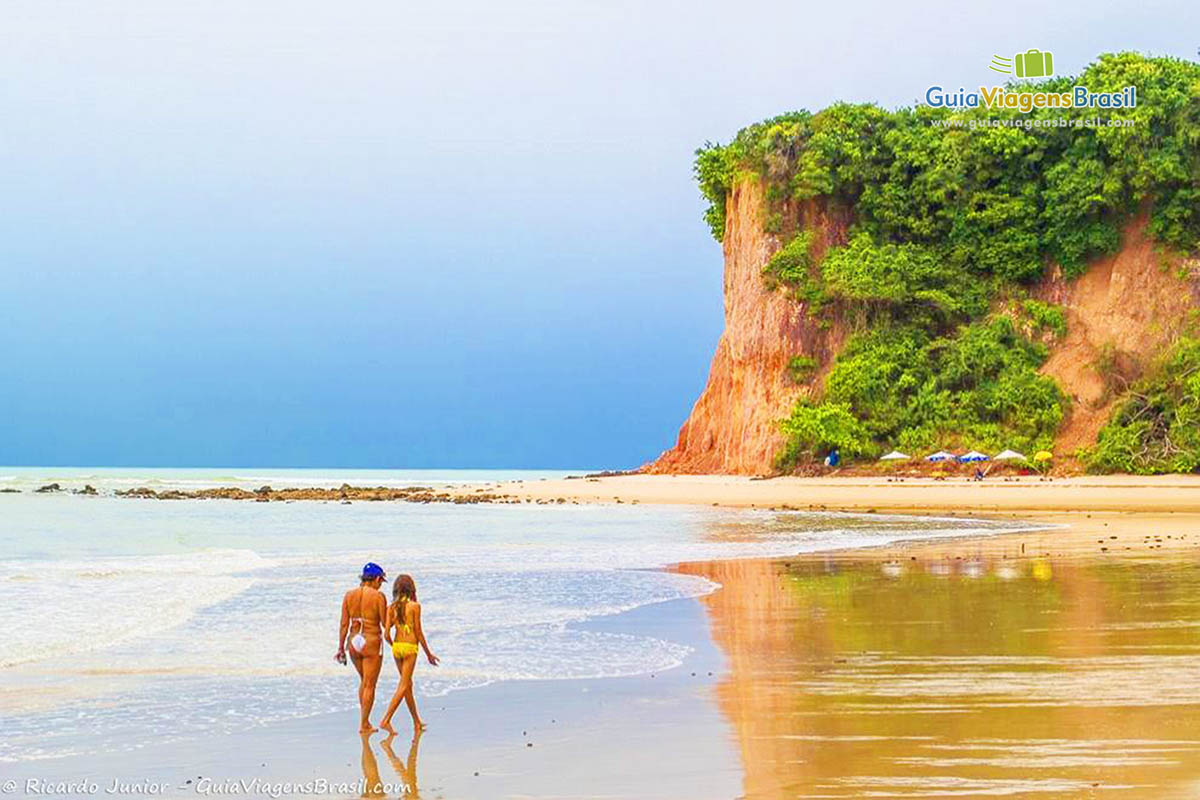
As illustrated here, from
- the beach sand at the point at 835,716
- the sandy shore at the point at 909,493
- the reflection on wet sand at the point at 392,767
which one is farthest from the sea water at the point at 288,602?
the sandy shore at the point at 909,493

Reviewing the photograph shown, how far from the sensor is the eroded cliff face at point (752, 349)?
58.1 meters

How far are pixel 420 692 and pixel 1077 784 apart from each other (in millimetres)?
5324

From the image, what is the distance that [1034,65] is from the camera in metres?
58.0

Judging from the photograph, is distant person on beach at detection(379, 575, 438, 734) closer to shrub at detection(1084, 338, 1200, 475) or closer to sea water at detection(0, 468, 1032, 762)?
sea water at detection(0, 468, 1032, 762)

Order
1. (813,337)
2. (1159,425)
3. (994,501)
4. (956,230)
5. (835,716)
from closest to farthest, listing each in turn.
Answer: (835,716) < (994,501) < (1159,425) < (956,230) < (813,337)

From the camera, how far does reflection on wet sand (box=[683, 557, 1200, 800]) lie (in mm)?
6562

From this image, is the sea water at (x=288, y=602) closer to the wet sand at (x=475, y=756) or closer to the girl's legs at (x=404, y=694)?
the wet sand at (x=475, y=756)

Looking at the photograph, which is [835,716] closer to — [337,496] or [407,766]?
[407,766]

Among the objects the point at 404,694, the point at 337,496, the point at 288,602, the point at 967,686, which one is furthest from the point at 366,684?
the point at 337,496

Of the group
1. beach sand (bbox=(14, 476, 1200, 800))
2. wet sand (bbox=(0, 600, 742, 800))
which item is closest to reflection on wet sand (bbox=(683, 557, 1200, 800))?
beach sand (bbox=(14, 476, 1200, 800))

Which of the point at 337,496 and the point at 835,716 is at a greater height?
the point at 337,496

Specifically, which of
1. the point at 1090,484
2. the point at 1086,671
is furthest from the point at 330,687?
the point at 1090,484

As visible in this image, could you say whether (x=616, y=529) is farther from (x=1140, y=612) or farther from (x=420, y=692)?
(x=420, y=692)

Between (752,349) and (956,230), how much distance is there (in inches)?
416
